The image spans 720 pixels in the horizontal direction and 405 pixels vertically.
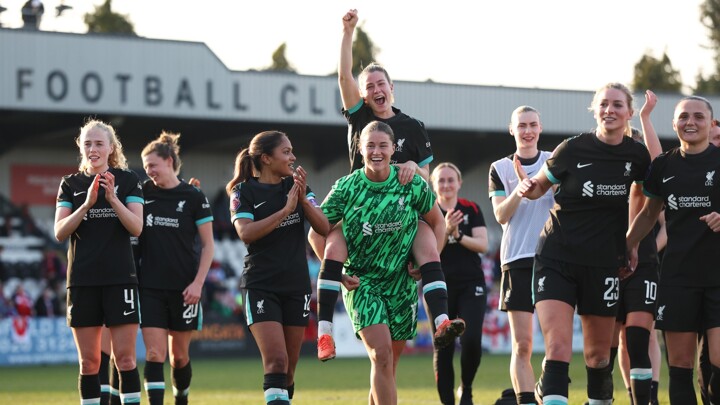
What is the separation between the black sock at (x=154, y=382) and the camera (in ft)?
33.6

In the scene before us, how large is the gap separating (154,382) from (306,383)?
804 cm

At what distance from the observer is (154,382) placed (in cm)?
1028

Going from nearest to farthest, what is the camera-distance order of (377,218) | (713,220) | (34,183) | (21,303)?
(713,220) → (377,218) → (21,303) → (34,183)

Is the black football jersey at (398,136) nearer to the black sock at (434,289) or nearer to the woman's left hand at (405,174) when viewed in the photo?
the woman's left hand at (405,174)

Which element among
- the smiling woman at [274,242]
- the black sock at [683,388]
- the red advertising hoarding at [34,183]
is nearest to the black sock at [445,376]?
the smiling woman at [274,242]

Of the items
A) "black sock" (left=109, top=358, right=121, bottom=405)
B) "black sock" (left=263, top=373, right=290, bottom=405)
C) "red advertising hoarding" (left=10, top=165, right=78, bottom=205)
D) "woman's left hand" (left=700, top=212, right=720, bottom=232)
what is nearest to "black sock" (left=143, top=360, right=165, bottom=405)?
"black sock" (left=109, top=358, right=121, bottom=405)

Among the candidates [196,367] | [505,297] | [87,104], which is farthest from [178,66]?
[505,297]

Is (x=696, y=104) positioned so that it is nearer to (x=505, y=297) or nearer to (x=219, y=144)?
(x=505, y=297)

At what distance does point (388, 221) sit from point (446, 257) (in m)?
3.64

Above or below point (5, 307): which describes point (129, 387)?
below

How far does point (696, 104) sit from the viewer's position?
329 inches

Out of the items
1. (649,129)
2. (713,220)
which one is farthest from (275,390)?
(649,129)

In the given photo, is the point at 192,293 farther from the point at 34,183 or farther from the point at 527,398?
the point at 34,183

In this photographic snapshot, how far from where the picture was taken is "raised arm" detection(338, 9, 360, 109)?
29.9 ft
